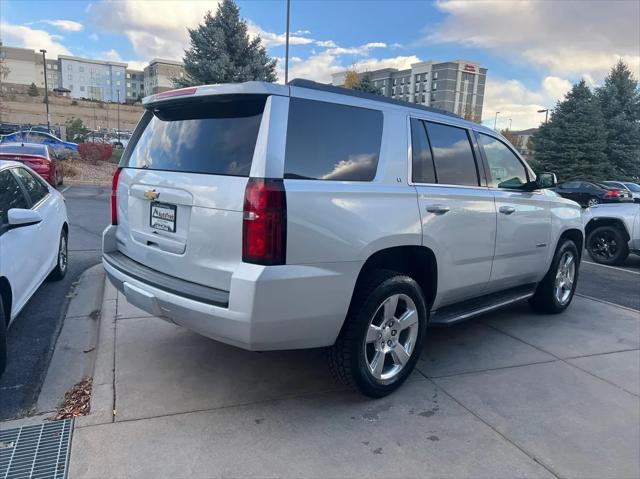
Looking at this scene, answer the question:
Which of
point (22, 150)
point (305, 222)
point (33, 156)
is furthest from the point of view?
point (22, 150)

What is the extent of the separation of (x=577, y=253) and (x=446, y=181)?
9.15ft

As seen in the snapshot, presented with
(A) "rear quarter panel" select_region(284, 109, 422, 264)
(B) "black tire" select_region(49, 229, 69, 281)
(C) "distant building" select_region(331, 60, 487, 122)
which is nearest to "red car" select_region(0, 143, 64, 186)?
(B) "black tire" select_region(49, 229, 69, 281)

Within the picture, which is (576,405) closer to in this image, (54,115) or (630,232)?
(630,232)

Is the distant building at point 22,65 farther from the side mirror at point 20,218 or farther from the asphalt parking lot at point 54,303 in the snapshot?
the side mirror at point 20,218

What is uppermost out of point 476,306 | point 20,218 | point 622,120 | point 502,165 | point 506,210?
point 622,120

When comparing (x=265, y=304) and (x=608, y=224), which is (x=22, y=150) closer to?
(x=265, y=304)

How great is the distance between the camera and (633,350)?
469cm

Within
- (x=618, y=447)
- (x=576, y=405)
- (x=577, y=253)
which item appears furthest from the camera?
(x=577, y=253)

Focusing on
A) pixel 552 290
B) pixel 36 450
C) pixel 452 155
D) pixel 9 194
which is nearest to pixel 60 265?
pixel 9 194

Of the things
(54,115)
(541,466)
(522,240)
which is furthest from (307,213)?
(54,115)

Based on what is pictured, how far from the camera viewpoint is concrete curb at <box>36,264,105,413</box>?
346cm

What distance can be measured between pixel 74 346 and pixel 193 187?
6.97ft

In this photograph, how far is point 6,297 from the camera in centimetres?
382

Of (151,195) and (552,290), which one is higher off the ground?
(151,195)
